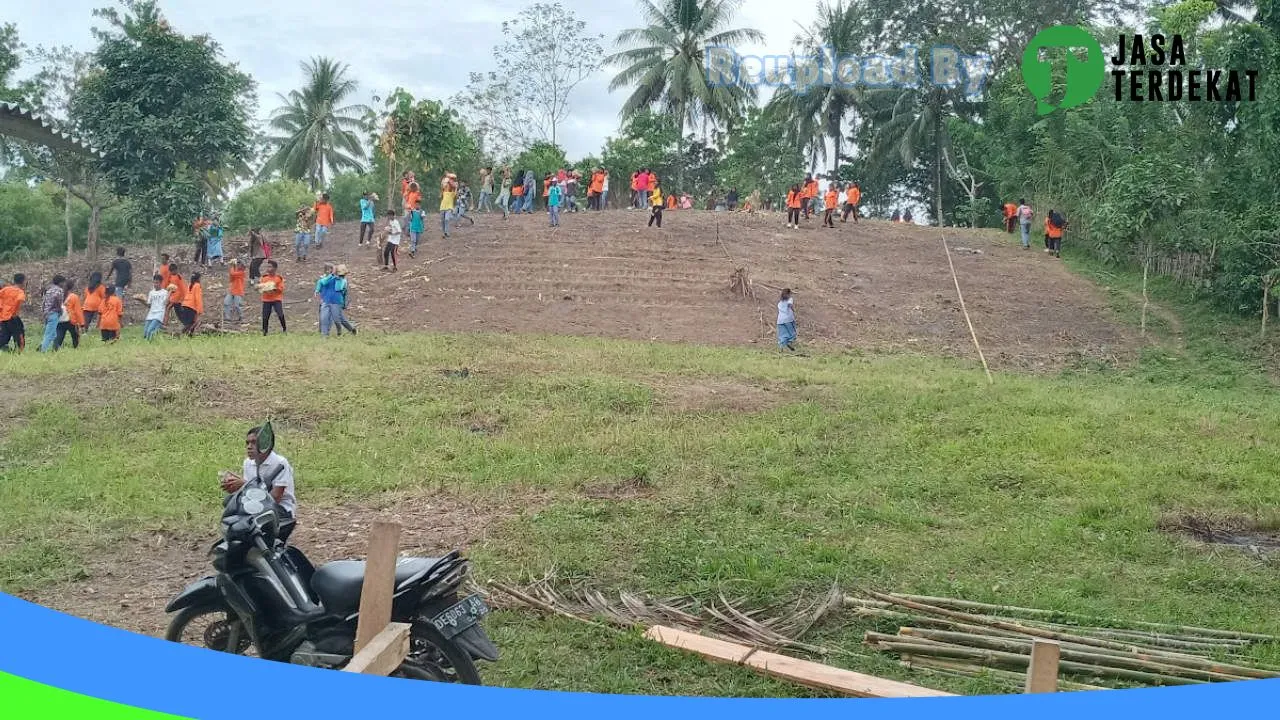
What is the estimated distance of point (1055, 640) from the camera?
575cm

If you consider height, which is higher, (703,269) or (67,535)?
(703,269)

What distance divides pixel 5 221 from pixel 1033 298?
18.6 meters

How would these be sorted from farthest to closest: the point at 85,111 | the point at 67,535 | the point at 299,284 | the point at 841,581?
the point at 299,284 → the point at 85,111 → the point at 67,535 → the point at 841,581

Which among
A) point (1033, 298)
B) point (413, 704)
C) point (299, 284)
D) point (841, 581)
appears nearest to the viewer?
point (413, 704)

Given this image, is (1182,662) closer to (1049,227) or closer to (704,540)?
(704,540)

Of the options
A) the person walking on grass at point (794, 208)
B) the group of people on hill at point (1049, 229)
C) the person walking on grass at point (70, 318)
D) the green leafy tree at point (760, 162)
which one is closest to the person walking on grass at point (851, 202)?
the person walking on grass at point (794, 208)

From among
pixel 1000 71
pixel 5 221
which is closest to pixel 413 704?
pixel 5 221

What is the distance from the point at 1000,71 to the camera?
33188 mm

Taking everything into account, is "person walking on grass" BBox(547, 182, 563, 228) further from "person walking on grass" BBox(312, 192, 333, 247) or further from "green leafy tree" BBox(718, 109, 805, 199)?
"green leafy tree" BBox(718, 109, 805, 199)

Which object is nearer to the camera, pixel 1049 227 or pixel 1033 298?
pixel 1033 298

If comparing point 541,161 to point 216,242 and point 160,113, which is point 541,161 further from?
point 160,113

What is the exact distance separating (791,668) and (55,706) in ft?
10.7

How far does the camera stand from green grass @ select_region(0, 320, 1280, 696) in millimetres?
6879

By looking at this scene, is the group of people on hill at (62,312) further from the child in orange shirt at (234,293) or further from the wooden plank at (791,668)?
the wooden plank at (791,668)
